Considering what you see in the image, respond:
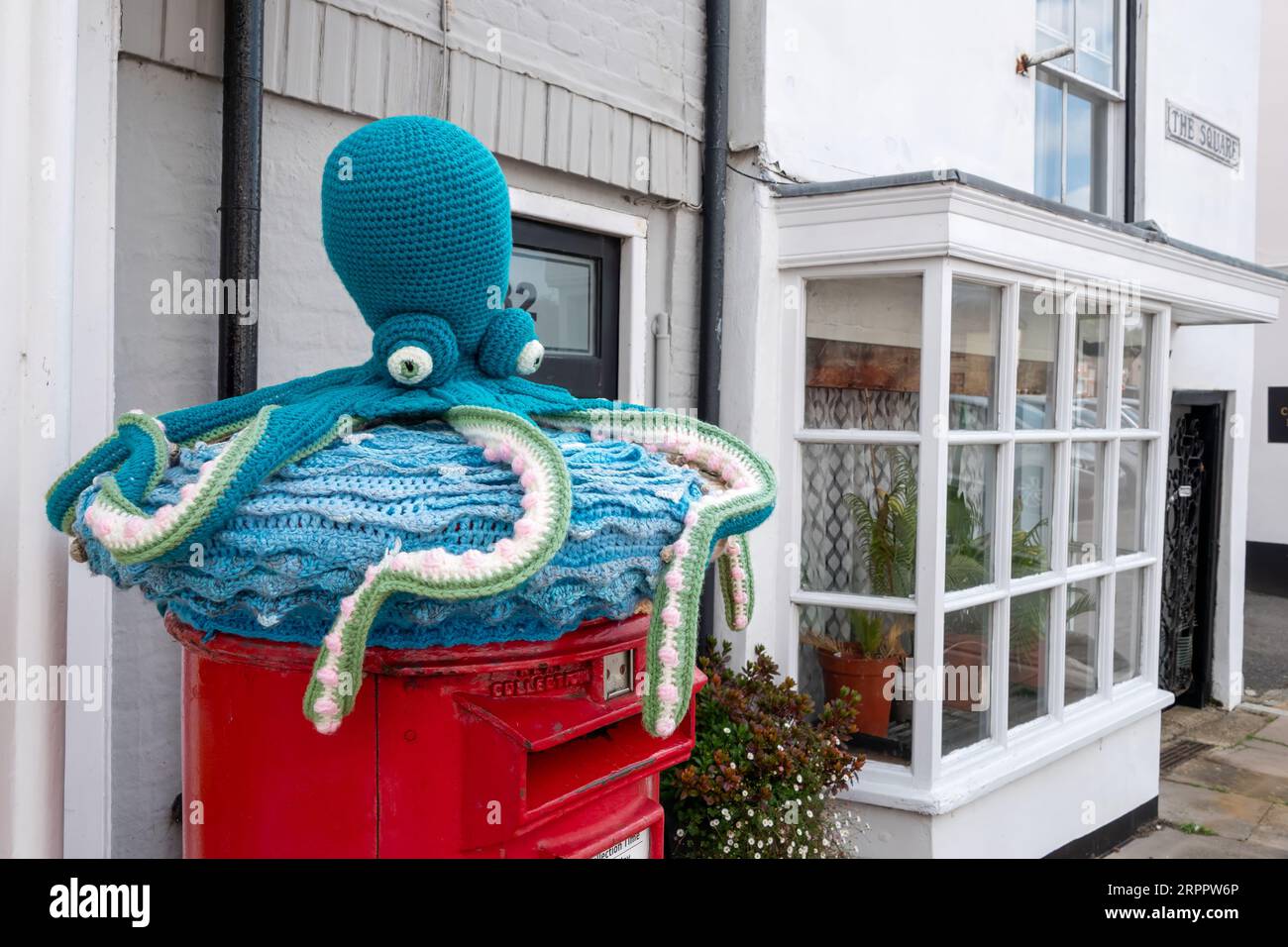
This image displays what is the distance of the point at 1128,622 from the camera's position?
5430 millimetres

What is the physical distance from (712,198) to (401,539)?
2912 millimetres

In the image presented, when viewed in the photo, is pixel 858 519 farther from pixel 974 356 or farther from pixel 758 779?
pixel 758 779

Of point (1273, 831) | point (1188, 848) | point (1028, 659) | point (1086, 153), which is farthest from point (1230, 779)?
point (1086, 153)

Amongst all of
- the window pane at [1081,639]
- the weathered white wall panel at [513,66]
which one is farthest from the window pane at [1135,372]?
the weathered white wall panel at [513,66]

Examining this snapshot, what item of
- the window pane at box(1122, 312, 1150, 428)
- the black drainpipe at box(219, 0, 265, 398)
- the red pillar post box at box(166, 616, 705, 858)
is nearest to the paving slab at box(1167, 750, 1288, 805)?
the window pane at box(1122, 312, 1150, 428)

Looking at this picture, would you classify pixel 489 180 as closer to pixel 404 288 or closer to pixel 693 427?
pixel 404 288

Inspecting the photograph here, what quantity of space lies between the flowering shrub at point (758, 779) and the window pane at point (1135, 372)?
8.77 feet

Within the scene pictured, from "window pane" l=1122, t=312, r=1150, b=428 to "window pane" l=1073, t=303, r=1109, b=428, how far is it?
0.35 meters

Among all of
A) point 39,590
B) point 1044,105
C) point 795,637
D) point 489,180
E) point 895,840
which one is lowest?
point 895,840

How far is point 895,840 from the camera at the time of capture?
400 cm

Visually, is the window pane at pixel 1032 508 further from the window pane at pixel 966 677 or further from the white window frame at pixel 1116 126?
the white window frame at pixel 1116 126

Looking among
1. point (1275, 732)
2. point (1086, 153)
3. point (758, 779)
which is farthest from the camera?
point (1275, 732)

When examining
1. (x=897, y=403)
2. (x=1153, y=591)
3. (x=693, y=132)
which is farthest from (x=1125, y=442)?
(x=693, y=132)

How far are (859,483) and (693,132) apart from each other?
1.56 meters
